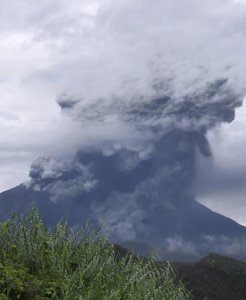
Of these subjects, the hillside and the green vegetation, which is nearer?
the green vegetation

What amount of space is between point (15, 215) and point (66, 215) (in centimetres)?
95

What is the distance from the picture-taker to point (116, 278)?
31.4 feet

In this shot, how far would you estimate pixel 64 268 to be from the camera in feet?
32.0

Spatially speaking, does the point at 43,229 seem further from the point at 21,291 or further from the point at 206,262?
the point at 206,262

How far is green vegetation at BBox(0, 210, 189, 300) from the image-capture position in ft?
28.3

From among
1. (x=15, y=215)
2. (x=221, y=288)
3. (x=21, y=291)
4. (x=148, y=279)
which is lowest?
(x=21, y=291)

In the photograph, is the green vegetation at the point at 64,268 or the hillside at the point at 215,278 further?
the hillside at the point at 215,278

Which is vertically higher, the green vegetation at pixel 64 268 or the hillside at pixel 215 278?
the hillside at pixel 215 278

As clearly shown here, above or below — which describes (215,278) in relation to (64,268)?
above

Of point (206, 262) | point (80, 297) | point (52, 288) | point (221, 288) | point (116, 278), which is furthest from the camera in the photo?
point (206, 262)

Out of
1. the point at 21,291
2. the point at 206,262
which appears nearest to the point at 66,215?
the point at 21,291

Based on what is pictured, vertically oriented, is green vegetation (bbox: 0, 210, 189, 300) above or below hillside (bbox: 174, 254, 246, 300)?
Result: below

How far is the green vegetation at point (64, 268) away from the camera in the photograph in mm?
8641

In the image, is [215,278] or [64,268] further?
[215,278]
